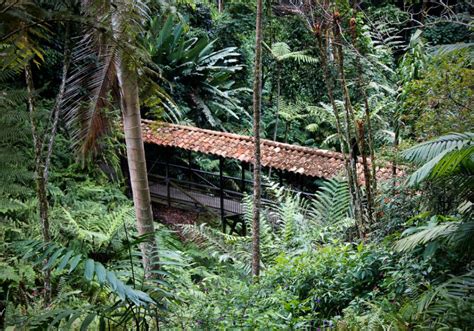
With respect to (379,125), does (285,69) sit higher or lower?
higher

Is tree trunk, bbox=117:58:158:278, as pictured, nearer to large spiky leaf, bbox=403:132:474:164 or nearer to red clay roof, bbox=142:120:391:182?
large spiky leaf, bbox=403:132:474:164

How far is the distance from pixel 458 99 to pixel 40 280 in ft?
18.1

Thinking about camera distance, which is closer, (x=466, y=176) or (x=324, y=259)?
(x=466, y=176)

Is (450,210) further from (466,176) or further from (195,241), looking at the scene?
(195,241)

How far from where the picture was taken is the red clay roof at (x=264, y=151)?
334 inches

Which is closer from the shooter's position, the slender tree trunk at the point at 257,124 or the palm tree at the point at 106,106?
the palm tree at the point at 106,106

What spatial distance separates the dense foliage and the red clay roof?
0.57 m

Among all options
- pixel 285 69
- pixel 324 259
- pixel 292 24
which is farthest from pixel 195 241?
pixel 292 24

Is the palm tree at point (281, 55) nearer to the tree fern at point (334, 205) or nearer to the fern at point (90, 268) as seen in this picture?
the tree fern at point (334, 205)

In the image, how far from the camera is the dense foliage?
2969 mm

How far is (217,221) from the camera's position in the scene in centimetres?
1048

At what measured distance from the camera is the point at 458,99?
17.7 ft

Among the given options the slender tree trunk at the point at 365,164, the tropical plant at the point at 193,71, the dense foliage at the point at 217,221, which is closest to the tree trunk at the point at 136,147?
the dense foliage at the point at 217,221

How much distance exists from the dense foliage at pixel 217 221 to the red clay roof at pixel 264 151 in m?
0.57
